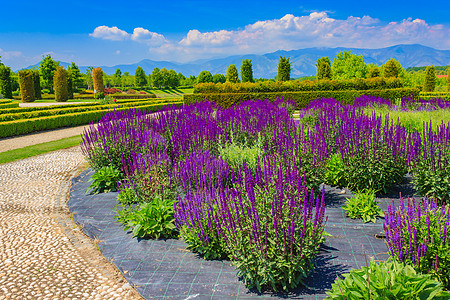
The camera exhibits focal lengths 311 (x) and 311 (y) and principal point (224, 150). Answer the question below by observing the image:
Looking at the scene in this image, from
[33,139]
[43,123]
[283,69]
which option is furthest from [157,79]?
[33,139]

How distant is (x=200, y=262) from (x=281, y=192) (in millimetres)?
1363

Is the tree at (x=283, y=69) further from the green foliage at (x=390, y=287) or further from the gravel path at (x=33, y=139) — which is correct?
the green foliage at (x=390, y=287)

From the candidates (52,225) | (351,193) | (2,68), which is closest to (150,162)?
(52,225)

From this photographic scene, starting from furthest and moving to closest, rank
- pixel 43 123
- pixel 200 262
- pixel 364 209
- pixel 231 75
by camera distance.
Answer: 1. pixel 231 75
2. pixel 43 123
3. pixel 364 209
4. pixel 200 262

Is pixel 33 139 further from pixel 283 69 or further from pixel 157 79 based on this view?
pixel 157 79

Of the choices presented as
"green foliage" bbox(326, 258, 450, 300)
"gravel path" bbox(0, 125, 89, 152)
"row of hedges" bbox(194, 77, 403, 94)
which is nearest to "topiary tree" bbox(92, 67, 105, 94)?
"row of hedges" bbox(194, 77, 403, 94)

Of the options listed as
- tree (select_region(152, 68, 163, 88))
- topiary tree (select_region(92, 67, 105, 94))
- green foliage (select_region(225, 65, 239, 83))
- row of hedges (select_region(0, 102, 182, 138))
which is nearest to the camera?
row of hedges (select_region(0, 102, 182, 138))

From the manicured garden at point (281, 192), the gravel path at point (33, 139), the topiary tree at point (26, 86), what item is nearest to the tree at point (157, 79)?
the topiary tree at point (26, 86)

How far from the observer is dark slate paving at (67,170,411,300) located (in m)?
2.91

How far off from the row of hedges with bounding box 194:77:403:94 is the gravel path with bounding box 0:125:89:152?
29.5 ft

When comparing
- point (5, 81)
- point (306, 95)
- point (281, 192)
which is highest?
point (5, 81)

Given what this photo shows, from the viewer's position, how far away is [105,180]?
612 cm

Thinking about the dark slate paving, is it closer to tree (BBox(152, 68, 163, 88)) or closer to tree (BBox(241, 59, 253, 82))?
tree (BBox(241, 59, 253, 82))

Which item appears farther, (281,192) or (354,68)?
(354,68)
